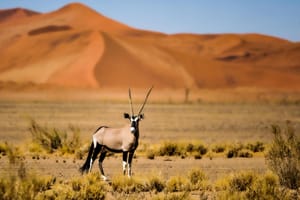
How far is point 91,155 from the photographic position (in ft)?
46.3

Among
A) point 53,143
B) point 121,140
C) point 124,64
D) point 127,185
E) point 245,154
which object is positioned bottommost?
point 127,185

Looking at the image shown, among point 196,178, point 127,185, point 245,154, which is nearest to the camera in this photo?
point 127,185

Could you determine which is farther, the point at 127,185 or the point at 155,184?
the point at 155,184

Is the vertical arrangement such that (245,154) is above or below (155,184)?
above

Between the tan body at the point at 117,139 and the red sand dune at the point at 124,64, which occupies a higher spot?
the red sand dune at the point at 124,64

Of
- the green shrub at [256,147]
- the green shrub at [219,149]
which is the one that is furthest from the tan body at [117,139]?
the green shrub at [256,147]

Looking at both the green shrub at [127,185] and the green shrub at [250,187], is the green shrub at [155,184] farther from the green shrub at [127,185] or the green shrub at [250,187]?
the green shrub at [250,187]

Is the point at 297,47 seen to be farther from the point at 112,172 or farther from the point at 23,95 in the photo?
the point at 112,172

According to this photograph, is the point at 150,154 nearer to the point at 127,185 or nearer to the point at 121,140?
the point at 121,140

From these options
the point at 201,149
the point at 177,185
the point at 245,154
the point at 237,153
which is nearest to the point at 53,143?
the point at 201,149

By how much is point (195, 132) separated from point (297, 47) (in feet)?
326

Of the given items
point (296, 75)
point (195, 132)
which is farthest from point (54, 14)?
point (195, 132)

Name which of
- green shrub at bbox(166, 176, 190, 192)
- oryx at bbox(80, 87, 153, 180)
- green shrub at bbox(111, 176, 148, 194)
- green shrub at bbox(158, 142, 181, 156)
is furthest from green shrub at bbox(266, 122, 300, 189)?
green shrub at bbox(158, 142, 181, 156)

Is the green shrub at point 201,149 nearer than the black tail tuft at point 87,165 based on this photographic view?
No
